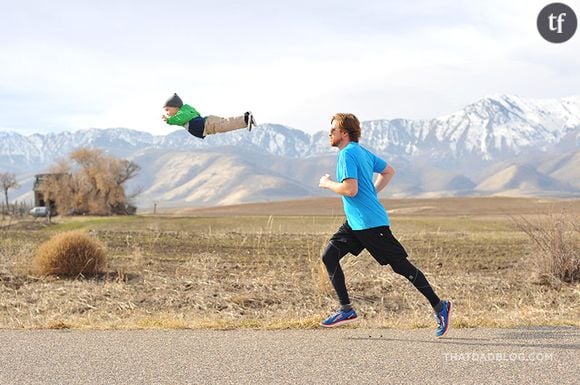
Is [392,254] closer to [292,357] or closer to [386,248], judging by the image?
[386,248]

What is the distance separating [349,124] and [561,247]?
21.6 ft

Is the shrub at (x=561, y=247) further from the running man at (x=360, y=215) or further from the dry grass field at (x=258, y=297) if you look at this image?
the running man at (x=360, y=215)

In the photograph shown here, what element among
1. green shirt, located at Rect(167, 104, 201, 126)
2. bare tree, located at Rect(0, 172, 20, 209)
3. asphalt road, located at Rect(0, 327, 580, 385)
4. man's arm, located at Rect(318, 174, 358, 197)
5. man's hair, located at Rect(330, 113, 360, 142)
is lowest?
asphalt road, located at Rect(0, 327, 580, 385)

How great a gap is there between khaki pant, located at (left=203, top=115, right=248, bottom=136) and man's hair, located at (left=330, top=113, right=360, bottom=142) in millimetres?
896

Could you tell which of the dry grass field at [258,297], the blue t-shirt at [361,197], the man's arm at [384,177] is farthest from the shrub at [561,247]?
the blue t-shirt at [361,197]

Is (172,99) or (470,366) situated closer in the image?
(470,366)

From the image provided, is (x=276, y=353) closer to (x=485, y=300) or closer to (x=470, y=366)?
(x=470, y=366)

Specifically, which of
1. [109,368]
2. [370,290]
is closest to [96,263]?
[370,290]

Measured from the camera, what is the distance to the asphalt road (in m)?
4.80

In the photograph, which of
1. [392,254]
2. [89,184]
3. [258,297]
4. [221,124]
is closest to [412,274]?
[392,254]

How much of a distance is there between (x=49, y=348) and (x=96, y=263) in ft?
23.4

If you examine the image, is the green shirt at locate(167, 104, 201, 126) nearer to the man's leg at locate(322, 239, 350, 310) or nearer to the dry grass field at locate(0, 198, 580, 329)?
the man's leg at locate(322, 239, 350, 310)

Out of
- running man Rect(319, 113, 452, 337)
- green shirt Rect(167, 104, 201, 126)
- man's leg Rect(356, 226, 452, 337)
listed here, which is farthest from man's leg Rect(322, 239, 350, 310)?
green shirt Rect(167, 104, 201, 126)

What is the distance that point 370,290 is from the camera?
1063 cm
